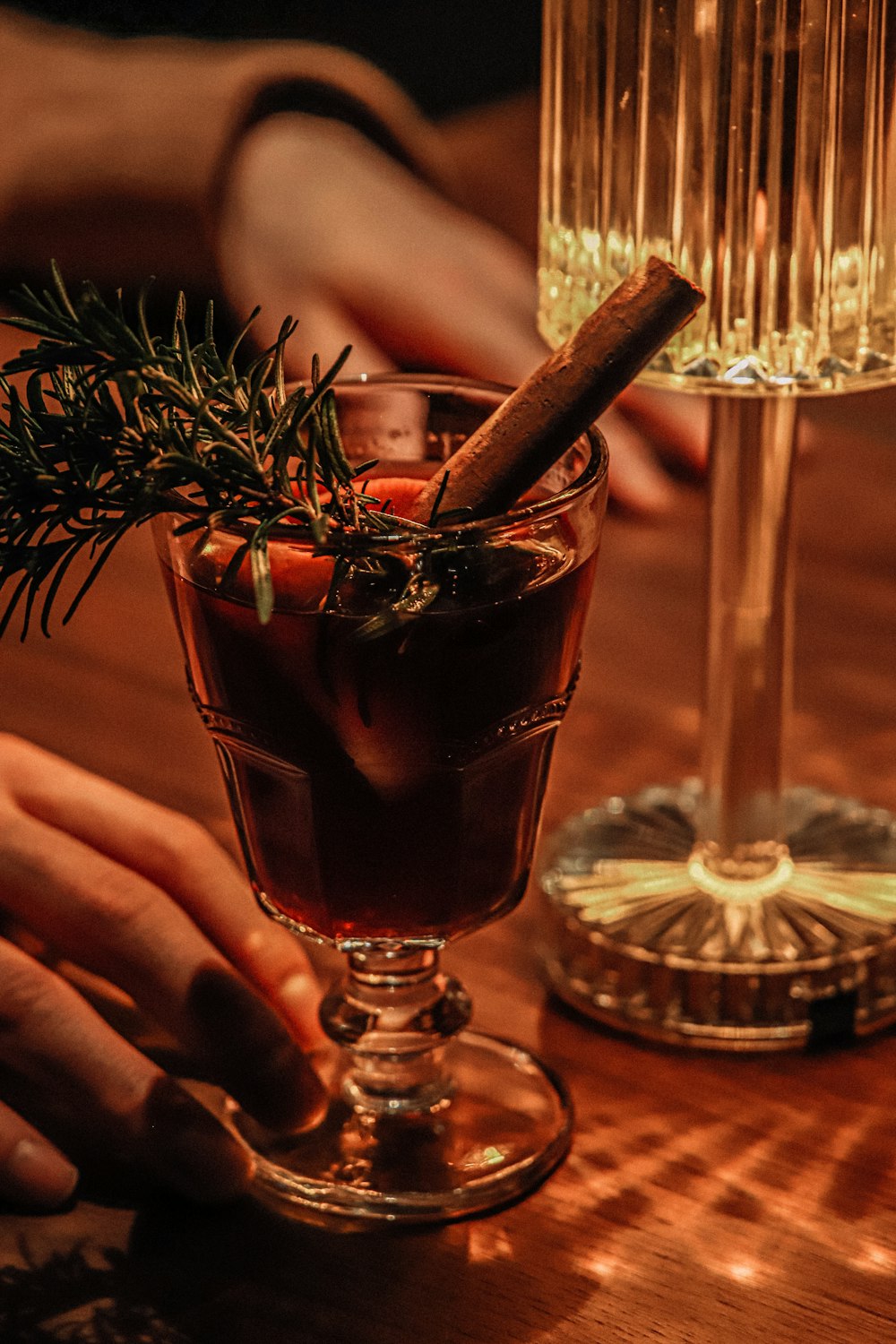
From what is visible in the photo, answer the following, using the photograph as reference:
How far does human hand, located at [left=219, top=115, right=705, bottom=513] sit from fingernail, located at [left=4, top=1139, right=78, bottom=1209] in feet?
1.78

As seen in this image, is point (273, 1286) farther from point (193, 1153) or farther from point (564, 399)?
point (564, 399)

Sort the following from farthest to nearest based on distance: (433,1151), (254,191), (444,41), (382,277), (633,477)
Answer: (444,41) < (254,191) < (382,277) < (633,477) < (433,1151)

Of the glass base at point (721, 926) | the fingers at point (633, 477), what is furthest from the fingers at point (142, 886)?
the fingers at point (633, 477)

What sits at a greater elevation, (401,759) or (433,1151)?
(401,759)

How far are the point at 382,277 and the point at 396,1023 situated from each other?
66 centimetres

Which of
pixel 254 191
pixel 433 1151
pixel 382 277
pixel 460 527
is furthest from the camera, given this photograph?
pixel 254 191

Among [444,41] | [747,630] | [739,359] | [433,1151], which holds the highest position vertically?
[444,41]

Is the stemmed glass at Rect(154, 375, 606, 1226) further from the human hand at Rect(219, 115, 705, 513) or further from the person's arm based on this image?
the person's arm

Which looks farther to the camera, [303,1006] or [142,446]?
[303,1006]

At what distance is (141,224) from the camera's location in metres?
1.21

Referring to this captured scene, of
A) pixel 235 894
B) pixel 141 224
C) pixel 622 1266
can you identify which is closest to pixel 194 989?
pixel 235 894

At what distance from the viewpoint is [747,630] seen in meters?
0.64

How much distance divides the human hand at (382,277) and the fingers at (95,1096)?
0.50 m

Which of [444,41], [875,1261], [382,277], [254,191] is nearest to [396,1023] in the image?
[875,1261]
